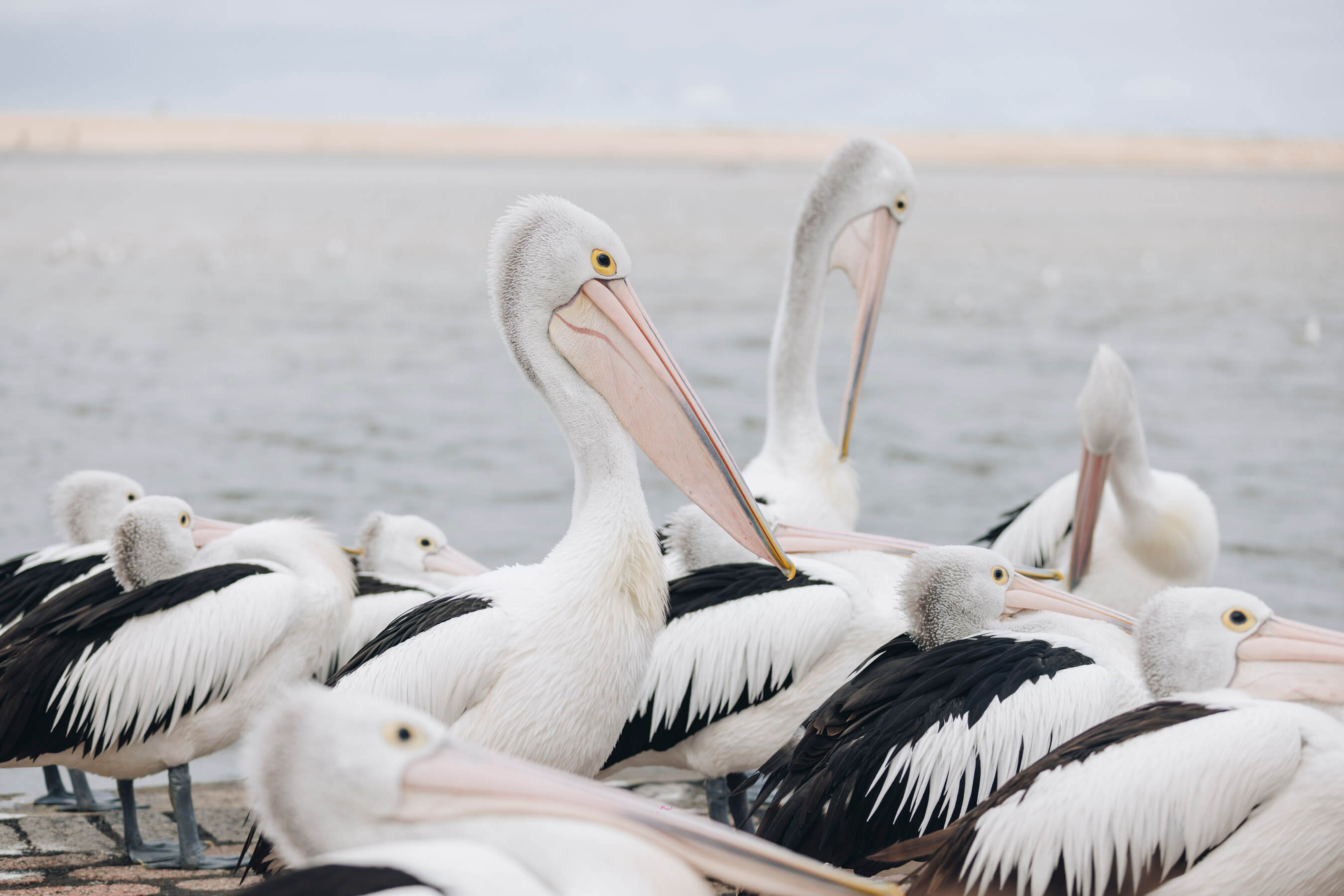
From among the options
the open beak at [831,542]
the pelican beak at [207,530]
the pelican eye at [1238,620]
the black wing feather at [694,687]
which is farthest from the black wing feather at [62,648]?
the pelican eye at [1238,620]

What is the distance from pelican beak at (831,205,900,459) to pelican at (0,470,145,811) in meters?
2.38

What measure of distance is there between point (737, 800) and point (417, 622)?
4.16ft

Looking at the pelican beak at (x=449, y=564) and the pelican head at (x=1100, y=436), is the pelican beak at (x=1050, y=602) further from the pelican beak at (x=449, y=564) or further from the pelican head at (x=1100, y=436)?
the pelican beak at (x=449, y=564)

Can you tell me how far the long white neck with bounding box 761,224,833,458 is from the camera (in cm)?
434

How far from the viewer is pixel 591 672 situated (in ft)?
8.87

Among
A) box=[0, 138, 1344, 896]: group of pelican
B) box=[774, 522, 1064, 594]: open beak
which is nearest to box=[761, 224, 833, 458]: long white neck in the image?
box=[0, 138, 1344, 896]: group of pelican

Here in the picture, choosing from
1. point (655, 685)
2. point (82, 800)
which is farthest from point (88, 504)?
point (655, 685)

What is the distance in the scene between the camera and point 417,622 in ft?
9.13

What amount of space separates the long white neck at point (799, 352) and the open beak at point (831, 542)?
0.77 m

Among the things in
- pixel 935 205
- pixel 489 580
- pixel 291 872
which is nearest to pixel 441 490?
pixel 489 580

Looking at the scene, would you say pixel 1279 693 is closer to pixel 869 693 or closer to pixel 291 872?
pixel 869 693

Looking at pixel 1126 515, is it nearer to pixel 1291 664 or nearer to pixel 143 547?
pixel 1291 664

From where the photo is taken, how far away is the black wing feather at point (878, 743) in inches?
100.0

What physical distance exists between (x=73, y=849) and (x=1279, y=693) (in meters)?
2.85
